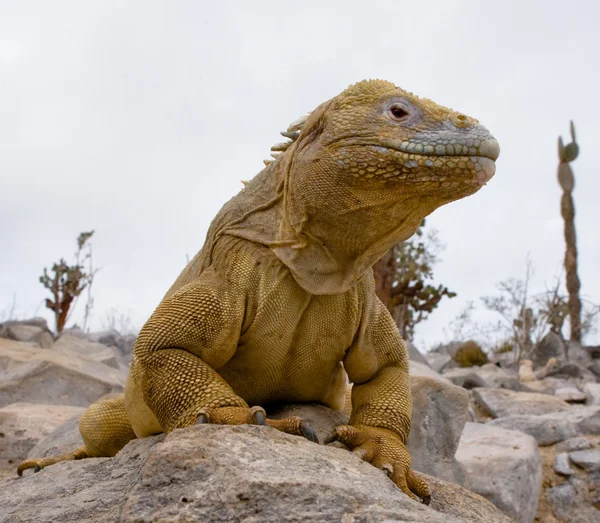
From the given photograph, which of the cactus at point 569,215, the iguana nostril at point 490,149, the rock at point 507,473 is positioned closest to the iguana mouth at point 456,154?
the iguana nostril at point 490,149

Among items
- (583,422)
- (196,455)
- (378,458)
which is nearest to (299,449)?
(196,455)

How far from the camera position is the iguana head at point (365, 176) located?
3061 millimetres

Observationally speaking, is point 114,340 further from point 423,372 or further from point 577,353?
point 423,372

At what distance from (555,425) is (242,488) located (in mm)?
6847

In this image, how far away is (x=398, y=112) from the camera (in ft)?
10.7

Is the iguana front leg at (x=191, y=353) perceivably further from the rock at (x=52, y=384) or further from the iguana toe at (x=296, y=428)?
the rock at (x=52, y=384)

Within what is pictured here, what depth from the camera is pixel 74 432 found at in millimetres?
6168

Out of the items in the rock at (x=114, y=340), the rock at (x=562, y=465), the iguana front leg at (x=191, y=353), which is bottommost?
the rock at (x=114, y=340)

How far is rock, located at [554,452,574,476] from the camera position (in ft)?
23.4

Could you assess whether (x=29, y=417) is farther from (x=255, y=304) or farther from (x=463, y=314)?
(x=463, y=314)

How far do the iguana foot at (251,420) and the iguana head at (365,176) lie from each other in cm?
81

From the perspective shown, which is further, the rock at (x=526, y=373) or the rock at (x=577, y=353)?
the rock at (x=577, y=353)

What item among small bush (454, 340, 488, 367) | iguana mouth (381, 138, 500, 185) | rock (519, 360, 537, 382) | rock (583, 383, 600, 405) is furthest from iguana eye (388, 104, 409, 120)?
small bush (454, 340, 488, 367)

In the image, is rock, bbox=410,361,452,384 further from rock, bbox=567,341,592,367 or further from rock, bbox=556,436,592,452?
rock, bbox=567,341,592,367
